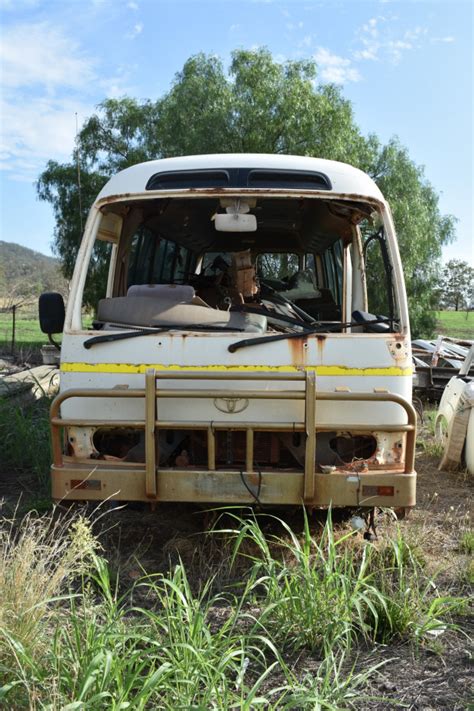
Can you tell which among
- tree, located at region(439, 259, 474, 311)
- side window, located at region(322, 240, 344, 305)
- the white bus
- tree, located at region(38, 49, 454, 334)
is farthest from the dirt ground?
tree, located at region(439, 259, 474, 311)

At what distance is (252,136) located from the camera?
835 inches

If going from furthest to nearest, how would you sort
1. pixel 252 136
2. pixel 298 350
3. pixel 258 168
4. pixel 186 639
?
pixel 252 136
pixel 258 168
pixel 298 350
pixel 186 639

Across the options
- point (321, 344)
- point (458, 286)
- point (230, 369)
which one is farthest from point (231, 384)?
point (458, 286)

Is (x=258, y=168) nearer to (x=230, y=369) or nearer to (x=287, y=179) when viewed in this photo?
(x=287, y=179)

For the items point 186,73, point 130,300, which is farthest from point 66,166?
point 130,300

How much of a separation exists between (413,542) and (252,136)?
18886 mm

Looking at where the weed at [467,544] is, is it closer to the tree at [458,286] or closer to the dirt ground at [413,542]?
the dirt ground at [413,542]

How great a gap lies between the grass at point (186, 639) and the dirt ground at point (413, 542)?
0.34ft

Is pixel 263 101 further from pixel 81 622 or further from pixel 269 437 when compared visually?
pixel 81 622

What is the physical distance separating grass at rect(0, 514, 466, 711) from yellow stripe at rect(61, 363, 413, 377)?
99cm

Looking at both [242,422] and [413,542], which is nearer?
[242,422]

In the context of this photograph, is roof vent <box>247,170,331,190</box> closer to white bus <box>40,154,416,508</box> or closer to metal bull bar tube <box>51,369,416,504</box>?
white bus <box>40,154,416,508</box>

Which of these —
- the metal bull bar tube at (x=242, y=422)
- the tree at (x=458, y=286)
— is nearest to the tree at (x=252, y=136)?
the metal bull bar tube at (x=242, y=422)

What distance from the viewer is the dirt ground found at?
2.84 meters
